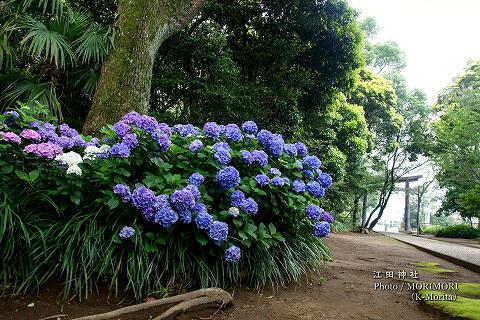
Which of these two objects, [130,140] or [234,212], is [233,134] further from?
[130,140]

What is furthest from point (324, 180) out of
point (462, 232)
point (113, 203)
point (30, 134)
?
point (462, 232)

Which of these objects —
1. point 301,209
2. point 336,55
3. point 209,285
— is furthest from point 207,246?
point 336,55

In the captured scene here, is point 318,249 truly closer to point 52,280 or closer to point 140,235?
point 140,235

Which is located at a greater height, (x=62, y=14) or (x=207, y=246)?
(x=62, y=14)

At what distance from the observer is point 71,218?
2.69 m

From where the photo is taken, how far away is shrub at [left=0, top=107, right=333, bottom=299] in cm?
248

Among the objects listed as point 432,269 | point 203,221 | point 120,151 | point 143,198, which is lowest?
point 432,269

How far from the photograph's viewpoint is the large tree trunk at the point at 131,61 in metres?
4.26

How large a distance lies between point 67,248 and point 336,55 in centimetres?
751

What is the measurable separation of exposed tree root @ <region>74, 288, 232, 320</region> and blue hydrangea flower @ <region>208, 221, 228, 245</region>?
0.33 m

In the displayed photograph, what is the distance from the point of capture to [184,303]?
233cm

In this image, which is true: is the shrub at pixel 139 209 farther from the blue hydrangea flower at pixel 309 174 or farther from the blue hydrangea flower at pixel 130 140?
the blue hydrangea flower at pixel 309 174

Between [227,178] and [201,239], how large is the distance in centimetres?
48

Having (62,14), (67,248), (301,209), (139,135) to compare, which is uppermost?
(62,14)
